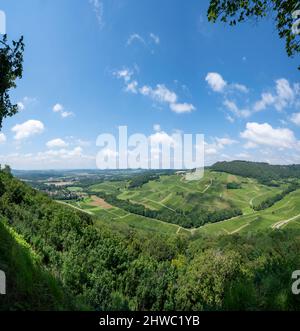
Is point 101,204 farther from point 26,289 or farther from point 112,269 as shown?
point 26,289

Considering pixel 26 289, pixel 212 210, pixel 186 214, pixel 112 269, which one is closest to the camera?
pixel 26 289

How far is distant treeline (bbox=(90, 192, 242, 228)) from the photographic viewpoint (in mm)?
156500

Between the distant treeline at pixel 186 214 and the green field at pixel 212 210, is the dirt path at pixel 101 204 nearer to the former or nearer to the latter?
the green field at pixel 212 210

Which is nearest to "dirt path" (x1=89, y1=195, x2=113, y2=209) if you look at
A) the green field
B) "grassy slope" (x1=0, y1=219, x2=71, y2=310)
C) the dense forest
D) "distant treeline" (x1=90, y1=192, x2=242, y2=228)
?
the green field

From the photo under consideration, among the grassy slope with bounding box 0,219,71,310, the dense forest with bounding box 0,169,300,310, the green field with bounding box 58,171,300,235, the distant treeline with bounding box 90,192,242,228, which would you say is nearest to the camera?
the grassy slope with bounding box 0,219,71,310

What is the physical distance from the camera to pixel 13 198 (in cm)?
4391

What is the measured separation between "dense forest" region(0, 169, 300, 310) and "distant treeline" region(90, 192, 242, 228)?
2485 inches

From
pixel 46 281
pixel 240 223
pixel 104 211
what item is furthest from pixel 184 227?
pixel 46 281

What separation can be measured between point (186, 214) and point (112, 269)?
133919 mm

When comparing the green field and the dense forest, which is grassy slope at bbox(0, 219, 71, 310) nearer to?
the dense forest

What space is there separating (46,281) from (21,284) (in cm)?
99

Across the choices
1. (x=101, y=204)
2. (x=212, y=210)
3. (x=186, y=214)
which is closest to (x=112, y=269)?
(x=186, y=214)

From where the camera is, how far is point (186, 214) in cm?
17125
